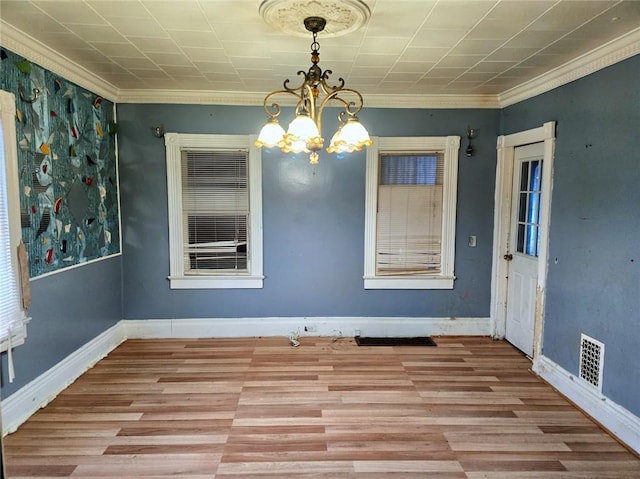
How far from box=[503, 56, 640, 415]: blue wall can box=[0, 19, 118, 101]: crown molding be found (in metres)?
3.98

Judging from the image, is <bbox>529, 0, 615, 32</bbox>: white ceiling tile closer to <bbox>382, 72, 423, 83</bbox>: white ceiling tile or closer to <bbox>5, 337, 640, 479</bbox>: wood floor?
<bbox>382, 72, 423, 83</bbox>: white ceiling tile

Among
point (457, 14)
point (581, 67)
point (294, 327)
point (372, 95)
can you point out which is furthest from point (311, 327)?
point (581, 67)

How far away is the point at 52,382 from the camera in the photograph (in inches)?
126

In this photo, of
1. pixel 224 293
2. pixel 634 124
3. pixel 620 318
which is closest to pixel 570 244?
pixel 620 318

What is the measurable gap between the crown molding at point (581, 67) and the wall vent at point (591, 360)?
1.99 metres

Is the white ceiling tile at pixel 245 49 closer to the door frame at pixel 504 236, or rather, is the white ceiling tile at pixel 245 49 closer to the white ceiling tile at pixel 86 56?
the white ceiling tile at pixel 86 56

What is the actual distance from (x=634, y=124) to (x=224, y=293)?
381cm

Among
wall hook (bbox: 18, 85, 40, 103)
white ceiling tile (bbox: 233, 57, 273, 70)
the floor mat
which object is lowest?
the floor mat

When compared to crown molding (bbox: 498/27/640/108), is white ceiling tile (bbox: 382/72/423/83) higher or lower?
higher

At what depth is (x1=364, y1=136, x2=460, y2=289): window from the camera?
4.41 m

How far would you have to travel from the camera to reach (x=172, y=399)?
3.23m

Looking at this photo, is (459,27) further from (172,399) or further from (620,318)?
(172,399)

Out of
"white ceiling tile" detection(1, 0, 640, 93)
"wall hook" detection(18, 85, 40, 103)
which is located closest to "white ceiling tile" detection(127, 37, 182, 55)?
"white ceiling tile" detection(1, 0, 640, 93)

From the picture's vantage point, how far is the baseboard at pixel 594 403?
8.78 ft
